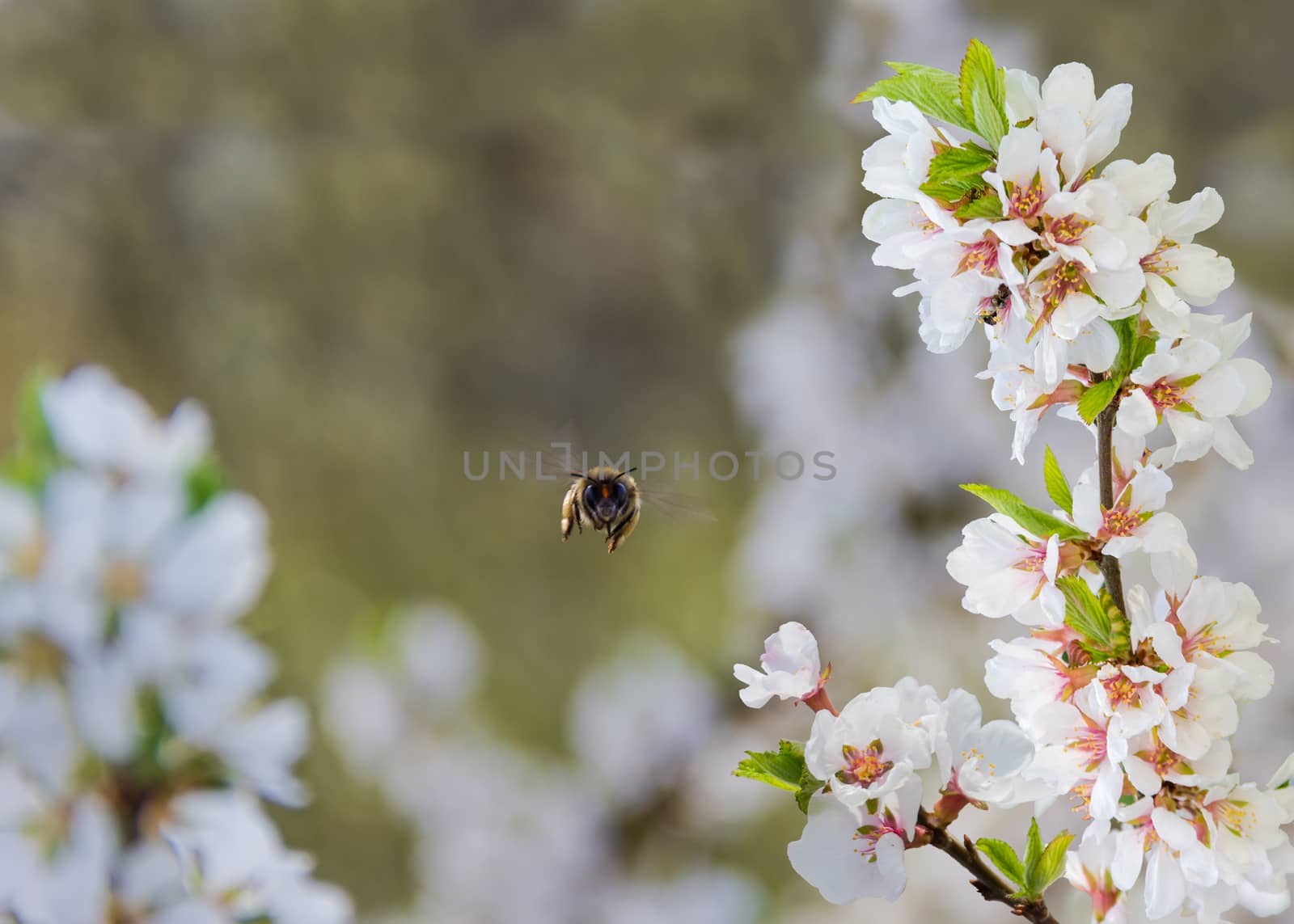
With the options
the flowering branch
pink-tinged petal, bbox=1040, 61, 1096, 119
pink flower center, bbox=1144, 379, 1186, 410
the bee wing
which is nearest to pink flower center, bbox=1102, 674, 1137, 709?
the flowering branch

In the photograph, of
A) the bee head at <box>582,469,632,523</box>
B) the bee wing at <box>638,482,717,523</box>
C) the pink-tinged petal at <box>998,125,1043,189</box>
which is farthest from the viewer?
the bee wing at <box>638,482,717,523</box>

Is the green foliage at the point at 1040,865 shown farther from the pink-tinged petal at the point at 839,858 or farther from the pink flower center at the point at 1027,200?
the pink flower center at the point at 1027,200

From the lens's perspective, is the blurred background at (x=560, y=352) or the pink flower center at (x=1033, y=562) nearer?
the pink flower center at (x=1033, y=562)

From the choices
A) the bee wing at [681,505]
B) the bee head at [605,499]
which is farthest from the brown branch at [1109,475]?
the bee wing at [681,505]

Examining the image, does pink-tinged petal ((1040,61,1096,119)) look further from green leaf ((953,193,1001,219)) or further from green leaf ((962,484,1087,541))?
green leaf ((962,484,1087,541))

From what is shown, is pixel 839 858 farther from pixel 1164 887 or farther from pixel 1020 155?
pixel 1020 155
